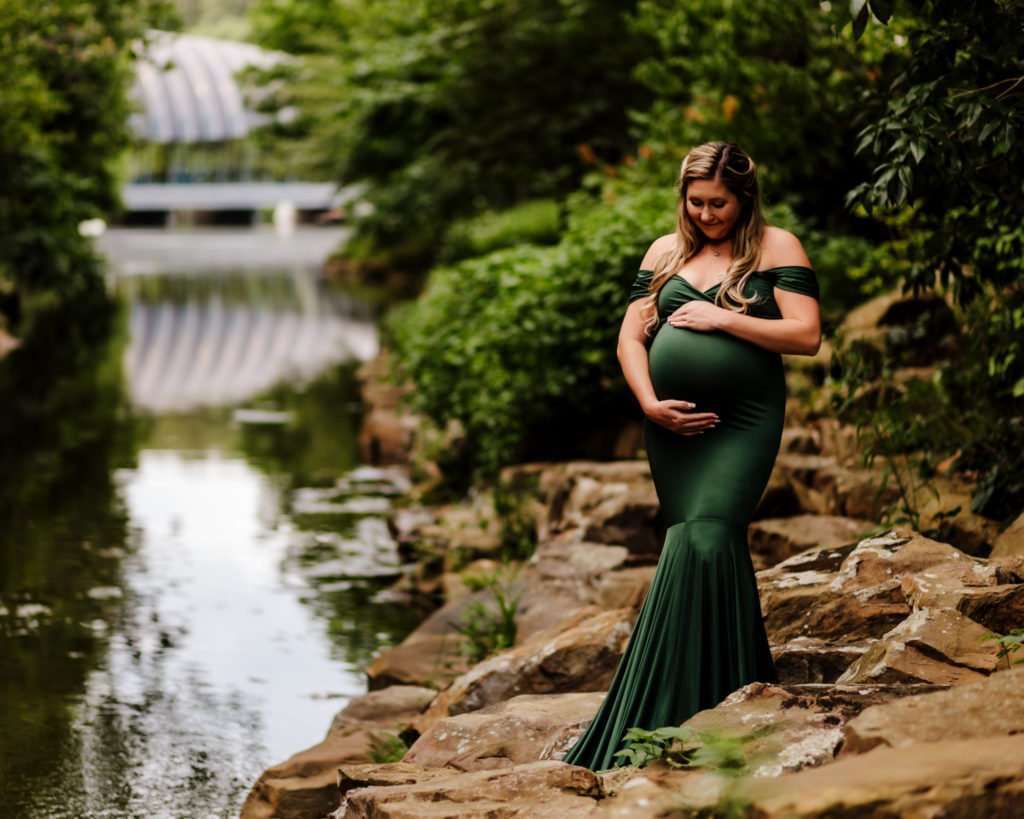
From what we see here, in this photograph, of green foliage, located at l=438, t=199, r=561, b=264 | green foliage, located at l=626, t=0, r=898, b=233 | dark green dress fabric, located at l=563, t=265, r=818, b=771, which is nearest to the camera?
dark green dress fabric, located at l=563, t=265, r=818, b=771

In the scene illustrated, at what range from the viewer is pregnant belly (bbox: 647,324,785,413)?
5094mm

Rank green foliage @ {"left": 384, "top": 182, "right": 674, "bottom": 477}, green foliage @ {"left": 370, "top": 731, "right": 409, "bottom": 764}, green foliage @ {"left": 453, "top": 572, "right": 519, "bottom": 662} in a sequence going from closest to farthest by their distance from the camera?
green foliage @ {"left": 370, "top": 731, "right": 409, "bottom": 764} → green foliage @ {"left": 453, "top": 572, "right": 519, "bottom": 662} → green foliage @ {"left": 384, "top": 182, "right": 674, "bottom": 477}

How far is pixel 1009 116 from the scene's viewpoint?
5.86m

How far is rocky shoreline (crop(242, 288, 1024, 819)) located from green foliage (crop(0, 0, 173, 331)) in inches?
597

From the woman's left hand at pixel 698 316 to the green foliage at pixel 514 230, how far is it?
10575 millimetres

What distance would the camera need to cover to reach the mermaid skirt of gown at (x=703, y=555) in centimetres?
502

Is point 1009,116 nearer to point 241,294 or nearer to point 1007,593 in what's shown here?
point 1007,593

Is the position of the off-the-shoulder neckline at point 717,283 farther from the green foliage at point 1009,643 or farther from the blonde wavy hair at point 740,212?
the green foliage at point 1009,643

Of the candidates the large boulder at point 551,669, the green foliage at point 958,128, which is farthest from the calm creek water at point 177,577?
the green foliage at point 958,128

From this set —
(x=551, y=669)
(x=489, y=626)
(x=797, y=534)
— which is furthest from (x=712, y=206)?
(x=489, y=626)

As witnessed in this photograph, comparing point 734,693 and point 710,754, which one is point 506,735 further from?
point 710,754

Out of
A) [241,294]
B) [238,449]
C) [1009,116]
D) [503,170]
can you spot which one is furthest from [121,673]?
[241,294]

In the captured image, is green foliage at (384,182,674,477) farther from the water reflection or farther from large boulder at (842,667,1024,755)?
the water reflection

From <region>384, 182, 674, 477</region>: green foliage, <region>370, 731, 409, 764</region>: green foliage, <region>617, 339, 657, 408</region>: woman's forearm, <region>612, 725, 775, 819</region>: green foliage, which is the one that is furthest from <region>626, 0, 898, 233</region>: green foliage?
<region>612, 725, 775, 819</region>: green foliage
